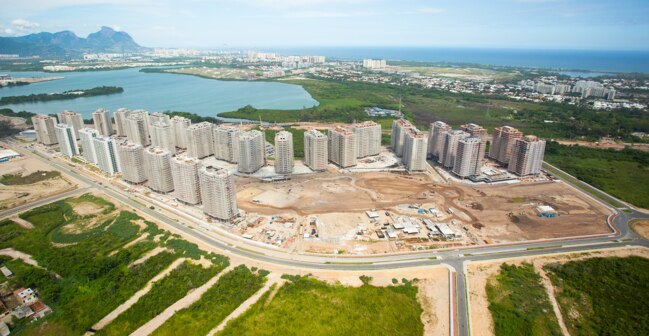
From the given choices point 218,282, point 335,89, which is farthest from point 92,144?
point 335,89

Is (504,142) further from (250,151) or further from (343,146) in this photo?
(250,151)

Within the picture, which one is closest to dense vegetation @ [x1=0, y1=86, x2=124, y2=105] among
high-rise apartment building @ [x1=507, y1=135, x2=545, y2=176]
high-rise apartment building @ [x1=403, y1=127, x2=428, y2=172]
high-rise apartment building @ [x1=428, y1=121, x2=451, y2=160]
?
high-rise apartment building @ [x1=403, y1=127, x2=428, y2=172]

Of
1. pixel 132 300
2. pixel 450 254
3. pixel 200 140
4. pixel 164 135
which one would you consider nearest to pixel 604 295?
pixel 450 254

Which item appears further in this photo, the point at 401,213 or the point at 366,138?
the point at 366,138

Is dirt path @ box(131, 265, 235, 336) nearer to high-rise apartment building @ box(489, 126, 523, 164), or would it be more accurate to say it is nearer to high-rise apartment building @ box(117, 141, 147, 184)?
high-rise apartment building @ box(117, 141, 147, 184)

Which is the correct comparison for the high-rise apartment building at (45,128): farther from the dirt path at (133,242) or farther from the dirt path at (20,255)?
the dirt path at (133,242)

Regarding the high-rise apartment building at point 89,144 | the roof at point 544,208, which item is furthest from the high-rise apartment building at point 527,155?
the high-rise apartment building at point 89,144
